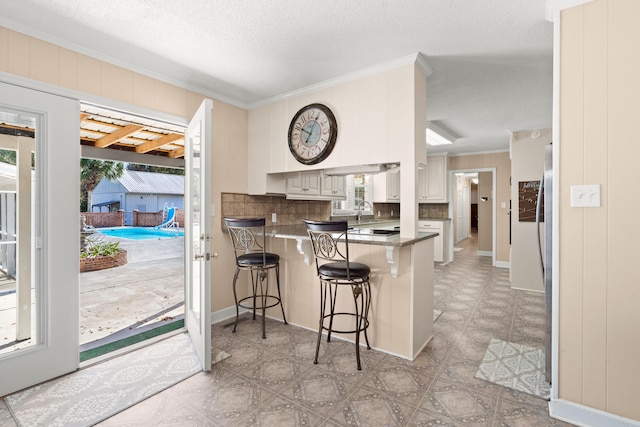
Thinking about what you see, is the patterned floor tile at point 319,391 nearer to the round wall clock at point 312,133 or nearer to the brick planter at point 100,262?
the round wall clock at point 312,133

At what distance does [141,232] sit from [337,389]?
1233 centimetres

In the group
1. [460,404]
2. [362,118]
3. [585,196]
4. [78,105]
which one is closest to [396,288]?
[460,404]

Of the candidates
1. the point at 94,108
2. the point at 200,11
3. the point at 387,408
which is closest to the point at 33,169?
the point at 94,108

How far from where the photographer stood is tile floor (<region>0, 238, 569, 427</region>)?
170 centimetres

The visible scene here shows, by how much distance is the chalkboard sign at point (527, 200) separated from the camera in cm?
439

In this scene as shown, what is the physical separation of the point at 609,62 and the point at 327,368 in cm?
252

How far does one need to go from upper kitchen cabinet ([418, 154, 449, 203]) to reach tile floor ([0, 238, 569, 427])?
379 centimetres

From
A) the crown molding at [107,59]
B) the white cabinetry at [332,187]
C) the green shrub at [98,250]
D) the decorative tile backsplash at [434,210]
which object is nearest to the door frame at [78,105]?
the crown molding at [107,59]

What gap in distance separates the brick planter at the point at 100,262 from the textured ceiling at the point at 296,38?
4.95 meters

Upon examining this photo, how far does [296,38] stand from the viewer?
2.12 meters

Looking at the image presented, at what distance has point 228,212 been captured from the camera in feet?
10.8

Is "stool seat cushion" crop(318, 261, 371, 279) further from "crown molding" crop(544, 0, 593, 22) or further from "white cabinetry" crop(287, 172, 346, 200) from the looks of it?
"crown molding" crop(544, 0, 593, 22)

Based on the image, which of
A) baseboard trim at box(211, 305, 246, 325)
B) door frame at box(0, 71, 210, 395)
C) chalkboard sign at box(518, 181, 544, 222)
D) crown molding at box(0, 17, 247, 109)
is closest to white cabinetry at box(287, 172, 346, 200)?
crown molding at box(0, 17, 247, 109)

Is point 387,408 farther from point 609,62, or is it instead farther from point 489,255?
point 489,255
